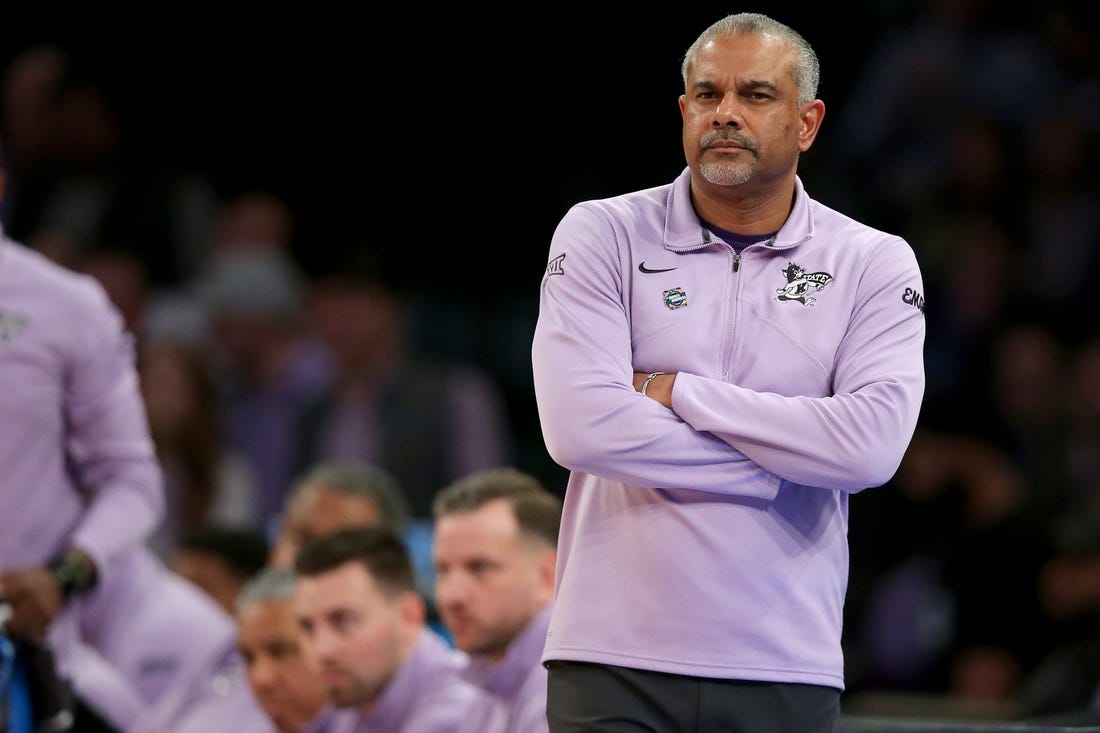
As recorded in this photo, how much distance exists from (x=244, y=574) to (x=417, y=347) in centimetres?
276

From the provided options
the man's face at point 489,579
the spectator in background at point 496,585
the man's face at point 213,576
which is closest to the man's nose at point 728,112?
the spectator in background at point 496,585

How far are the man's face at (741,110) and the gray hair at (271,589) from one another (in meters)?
2.70

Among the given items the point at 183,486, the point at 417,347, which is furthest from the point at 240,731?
the point at 417,347

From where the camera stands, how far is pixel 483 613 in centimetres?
484

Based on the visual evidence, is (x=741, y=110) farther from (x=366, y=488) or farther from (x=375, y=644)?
(x=366, y=488)

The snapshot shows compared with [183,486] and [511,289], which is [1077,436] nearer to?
[511,289]

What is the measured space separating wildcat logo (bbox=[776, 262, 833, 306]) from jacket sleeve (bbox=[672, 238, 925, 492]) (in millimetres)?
84

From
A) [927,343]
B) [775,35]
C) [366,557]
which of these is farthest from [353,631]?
[927,343]

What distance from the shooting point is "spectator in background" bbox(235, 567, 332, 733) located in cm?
561

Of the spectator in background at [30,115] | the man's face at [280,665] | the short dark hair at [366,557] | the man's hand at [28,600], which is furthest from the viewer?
the spectator in background at [30,115]

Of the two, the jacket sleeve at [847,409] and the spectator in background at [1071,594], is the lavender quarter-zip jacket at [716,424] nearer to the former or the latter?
the jacket sleeve at [847,409]

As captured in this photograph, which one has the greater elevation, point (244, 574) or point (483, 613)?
point (483, 613)

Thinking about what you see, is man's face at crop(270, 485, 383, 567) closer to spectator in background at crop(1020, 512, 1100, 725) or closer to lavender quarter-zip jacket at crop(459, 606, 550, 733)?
lavender quarter-zip jacket at crop(459, 606, 550, 733)

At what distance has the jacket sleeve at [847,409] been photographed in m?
3.22
